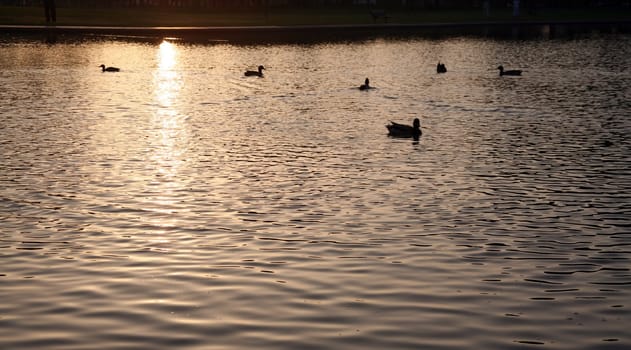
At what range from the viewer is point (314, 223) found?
16719mm

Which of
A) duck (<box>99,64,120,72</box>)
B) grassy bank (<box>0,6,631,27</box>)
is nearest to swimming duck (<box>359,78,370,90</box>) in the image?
duck (<box>99,64,120,72</box>)

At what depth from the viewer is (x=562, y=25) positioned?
86.1m

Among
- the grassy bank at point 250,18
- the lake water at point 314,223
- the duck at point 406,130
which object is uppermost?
the grassy bank at point 250,18

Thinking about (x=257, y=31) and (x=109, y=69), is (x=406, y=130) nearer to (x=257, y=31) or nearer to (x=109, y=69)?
(x=109, y=69)

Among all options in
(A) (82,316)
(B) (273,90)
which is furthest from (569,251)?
(B) (273,90)

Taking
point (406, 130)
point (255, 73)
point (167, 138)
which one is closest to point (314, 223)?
point (406, 130)

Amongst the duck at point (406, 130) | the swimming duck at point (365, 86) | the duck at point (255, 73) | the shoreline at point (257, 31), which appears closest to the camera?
the duck at point (406, 130)

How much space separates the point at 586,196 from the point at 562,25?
2755 inches

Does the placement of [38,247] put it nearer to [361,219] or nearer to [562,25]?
[361,219]

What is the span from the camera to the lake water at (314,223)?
1173 cm

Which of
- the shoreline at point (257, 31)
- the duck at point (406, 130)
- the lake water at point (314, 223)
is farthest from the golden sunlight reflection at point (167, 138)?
the shoreline at point (257, 31)

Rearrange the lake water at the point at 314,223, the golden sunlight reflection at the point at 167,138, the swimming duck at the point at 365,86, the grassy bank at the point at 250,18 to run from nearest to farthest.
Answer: the lake water at the point at 314,223, the golden sunlight reflection at the point at 167,138, the swimming duck at the point at 365,86, the grassy bank at the point at 250,18

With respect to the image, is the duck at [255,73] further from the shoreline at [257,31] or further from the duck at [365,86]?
the shoreline at [257,31]

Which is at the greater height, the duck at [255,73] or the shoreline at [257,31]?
the shoreline at [257,31]
